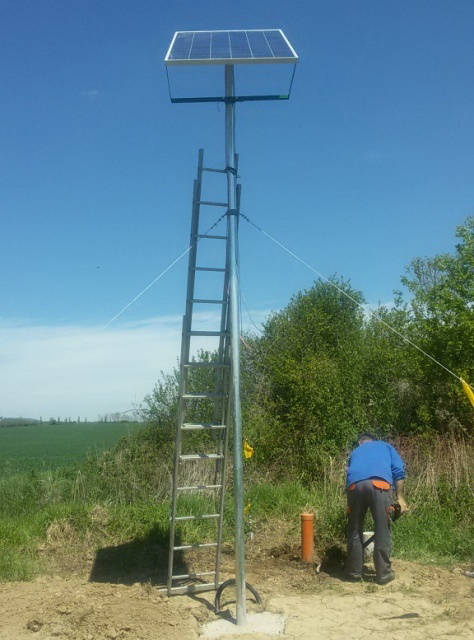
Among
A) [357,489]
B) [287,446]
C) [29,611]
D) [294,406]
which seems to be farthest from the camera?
[294,406]

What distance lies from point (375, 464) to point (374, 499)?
392 mm

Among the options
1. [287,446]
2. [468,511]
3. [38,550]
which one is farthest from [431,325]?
[38,550]

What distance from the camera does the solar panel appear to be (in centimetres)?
595

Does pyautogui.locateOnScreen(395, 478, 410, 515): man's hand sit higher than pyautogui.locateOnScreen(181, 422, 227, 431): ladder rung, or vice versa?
pyautogui.locateOnScreen(181, 422, 227, 431): ladder rung

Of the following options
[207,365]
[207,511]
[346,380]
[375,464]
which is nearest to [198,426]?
[207,365]

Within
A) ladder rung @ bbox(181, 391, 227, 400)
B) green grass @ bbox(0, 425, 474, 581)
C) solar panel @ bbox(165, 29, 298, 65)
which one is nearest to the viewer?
solar panel @ bbox(165, 29, 298, 65)

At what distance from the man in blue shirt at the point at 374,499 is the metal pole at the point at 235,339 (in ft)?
6.12

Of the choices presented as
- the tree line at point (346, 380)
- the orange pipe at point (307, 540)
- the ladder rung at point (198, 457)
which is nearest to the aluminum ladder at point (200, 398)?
the ladder rung at point (198, 457)

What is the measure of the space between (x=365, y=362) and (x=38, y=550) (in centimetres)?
1276

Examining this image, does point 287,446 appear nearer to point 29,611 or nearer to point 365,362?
point 365,362

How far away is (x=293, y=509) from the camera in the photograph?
970 centimetres

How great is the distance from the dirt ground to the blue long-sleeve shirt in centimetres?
116

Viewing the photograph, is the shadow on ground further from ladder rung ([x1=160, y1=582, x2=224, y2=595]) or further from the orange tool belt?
the orange tool belt

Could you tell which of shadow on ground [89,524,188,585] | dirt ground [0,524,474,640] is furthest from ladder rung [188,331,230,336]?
shadow on ground [89,524,188,585]
